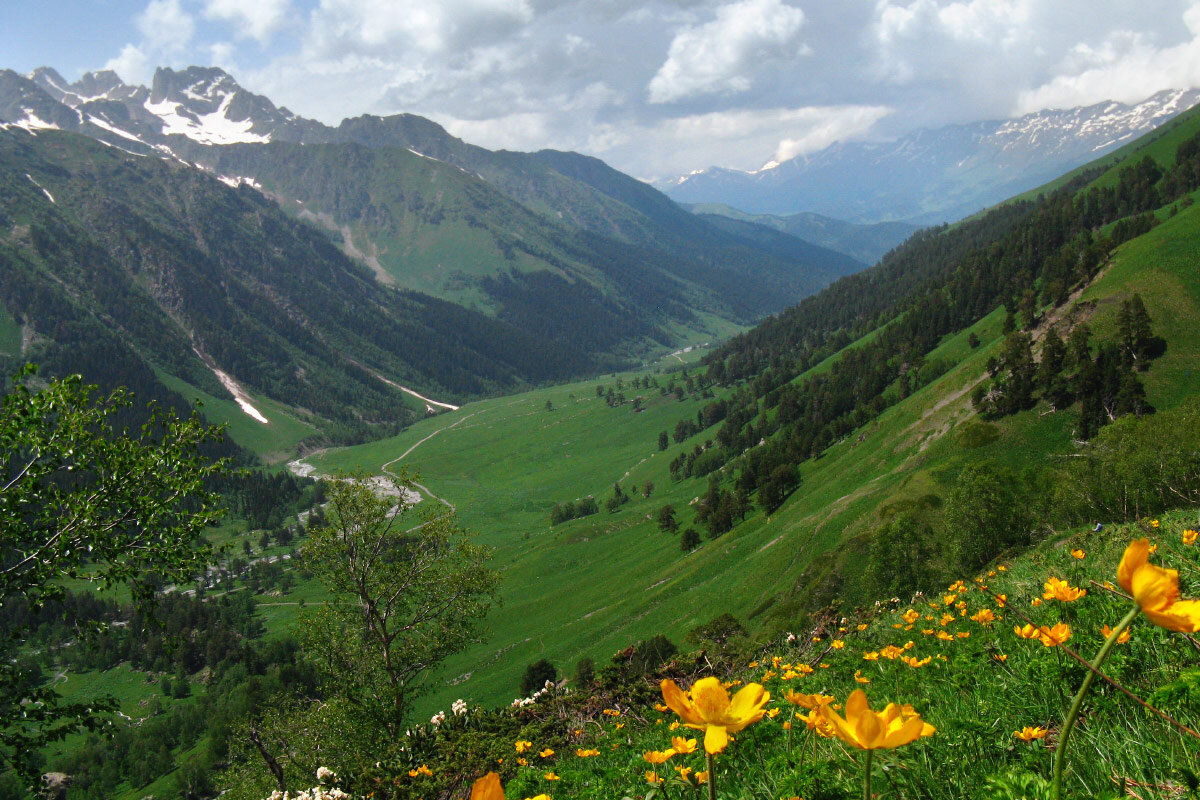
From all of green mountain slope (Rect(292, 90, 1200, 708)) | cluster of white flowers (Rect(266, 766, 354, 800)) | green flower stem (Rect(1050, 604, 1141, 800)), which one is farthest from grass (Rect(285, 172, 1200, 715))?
green flower stem (Rect(1050, 604, 1141, 800))

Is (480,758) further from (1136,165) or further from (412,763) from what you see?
(1136,165)

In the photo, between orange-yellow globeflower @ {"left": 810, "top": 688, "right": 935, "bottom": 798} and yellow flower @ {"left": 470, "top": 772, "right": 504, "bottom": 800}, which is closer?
yellow flower @ {"left": 470, "top": 772, "right": 504, "bottom": 800}

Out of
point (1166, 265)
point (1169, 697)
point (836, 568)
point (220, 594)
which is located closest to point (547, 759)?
point (1169, 697)

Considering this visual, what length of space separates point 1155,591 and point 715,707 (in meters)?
1.56

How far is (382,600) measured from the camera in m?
29.3

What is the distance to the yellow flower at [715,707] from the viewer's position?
2.50 metres

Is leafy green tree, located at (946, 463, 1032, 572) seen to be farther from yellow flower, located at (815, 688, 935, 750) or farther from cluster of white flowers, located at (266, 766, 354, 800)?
yellow flower, located at (815, 688, 935, 750)

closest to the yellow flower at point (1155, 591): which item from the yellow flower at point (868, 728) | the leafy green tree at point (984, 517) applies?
the yellow flower at point (868, 728)

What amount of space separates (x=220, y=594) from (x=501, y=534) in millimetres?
79177

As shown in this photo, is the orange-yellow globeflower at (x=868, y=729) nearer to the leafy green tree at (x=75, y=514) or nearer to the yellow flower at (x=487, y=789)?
the yellow flower at (x=487, y=789)

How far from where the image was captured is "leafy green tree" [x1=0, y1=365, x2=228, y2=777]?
1420 centimetres

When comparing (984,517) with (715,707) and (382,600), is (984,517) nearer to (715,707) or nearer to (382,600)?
(382,600)

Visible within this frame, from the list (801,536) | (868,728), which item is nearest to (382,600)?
(868,728)

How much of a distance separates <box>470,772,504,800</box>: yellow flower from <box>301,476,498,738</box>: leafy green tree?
26090 millimetres
